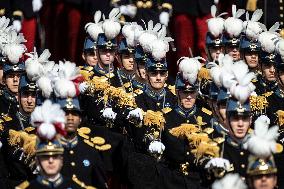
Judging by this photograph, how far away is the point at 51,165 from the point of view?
17.0 m

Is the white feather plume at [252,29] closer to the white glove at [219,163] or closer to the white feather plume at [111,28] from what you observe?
the white feather plume at [111,28]

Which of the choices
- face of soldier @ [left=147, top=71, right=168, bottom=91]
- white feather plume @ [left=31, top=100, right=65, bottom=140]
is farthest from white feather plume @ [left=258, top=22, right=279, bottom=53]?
white feather plume @ [left=31, top=100, right=65, bottom=140]

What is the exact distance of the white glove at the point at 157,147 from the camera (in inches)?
798

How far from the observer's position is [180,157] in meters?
20.1

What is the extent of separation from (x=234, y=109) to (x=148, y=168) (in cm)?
235

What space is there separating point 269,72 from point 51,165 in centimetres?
668

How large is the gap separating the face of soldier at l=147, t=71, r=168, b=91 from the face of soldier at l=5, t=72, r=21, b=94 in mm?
1934

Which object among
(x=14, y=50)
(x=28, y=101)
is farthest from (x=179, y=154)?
(x=14, y=50)

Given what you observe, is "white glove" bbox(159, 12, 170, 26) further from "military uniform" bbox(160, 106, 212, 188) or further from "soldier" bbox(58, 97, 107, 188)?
"soldier" bbox(58, 97, 107, 188)

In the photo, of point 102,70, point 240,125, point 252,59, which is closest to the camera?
point 240,125

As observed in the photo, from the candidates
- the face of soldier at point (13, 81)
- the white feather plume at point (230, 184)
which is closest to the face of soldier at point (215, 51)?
the face of soldier at point (13, 81)

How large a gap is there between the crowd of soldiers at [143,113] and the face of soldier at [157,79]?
1 centimetres

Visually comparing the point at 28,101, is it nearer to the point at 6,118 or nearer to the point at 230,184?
the point at 6,118

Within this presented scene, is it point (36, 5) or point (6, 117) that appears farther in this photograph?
point (36, 5)
